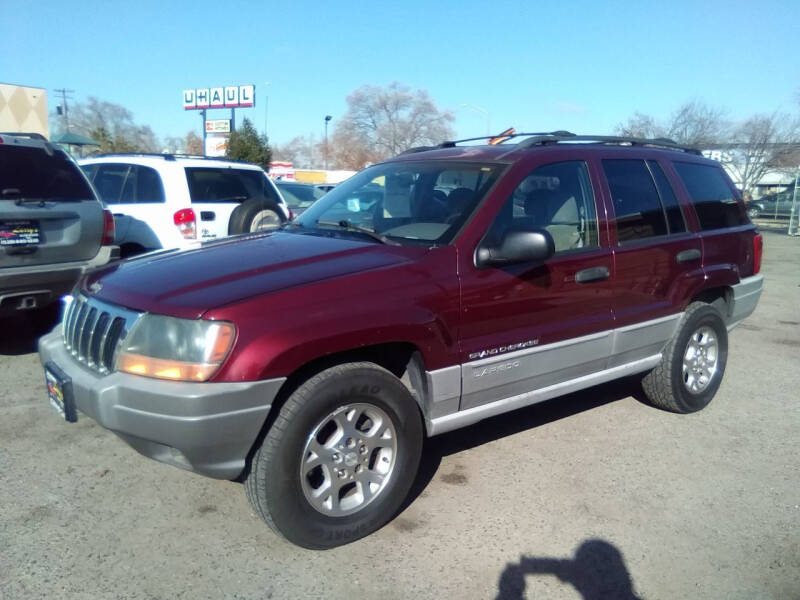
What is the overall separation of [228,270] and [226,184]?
526 centimetres

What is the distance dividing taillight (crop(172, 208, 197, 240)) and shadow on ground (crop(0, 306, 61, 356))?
1530mm

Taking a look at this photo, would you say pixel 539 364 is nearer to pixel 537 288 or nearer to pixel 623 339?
pixel 537 288

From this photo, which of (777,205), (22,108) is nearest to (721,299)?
(22,108)

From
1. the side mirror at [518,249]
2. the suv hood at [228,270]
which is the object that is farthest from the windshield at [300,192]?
the side mirror at [518,249]

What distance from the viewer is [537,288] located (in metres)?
3.72

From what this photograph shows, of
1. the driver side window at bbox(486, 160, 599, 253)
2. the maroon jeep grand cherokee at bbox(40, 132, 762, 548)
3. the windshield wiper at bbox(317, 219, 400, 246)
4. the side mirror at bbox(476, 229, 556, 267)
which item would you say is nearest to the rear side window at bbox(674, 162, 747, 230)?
the maroon jeep grand cherokee at bbox(40, 132, 762, 548)

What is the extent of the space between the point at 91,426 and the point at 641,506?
349 centimetres

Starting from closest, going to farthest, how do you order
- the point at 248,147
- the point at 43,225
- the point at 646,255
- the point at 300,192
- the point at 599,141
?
the point at 646,255 < the point at 599,141 < the point at 43,225 < the point at 300,192 < the point at 248,147

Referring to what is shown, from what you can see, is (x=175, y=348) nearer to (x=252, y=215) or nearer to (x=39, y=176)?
(x=39, y=176)

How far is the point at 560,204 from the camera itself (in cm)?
411

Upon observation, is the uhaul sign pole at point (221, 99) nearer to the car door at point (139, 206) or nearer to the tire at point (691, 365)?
the car door at point (139, 206)

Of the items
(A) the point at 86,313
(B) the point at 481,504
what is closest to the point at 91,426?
(A) the point at 86,313

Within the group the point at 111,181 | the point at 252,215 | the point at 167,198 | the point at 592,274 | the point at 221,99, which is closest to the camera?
the point at 592,274

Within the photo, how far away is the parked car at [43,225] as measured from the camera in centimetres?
523
